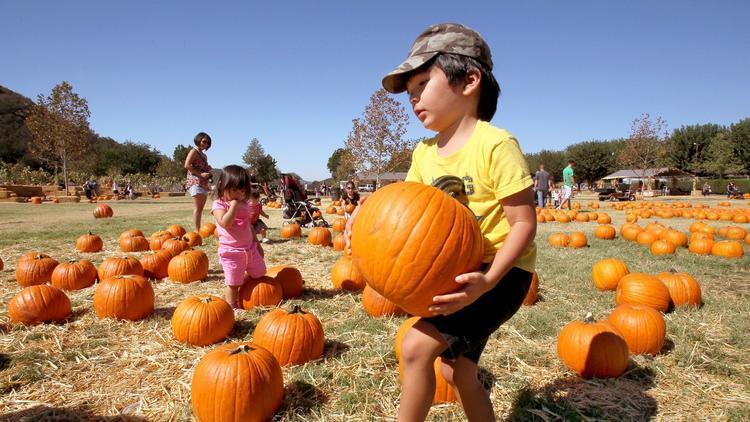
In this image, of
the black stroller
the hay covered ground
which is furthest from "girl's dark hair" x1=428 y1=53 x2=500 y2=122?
the black stroller

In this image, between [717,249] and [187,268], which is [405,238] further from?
[717,249]

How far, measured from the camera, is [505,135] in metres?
1.68

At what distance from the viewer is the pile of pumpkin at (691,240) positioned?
6.67 m

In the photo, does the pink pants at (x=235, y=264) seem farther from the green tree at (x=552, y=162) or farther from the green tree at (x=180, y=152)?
the green tree at (x=180, y=152)

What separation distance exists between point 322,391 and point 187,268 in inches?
135

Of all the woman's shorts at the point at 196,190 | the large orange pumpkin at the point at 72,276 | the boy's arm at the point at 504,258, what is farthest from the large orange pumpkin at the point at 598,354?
the woman's shorts at the point at 196,190

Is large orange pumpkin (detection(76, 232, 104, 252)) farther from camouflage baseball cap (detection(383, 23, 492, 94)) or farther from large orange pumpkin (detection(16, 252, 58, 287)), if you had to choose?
camouflage baseball cap (detection(383, 23, 492, 94))

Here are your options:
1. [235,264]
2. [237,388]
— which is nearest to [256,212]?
[235,264]

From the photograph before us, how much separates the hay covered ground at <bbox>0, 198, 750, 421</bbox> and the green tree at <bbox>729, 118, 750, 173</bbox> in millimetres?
66247

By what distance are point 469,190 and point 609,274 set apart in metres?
4.05

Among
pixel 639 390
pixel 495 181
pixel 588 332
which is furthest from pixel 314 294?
pixel 495 181

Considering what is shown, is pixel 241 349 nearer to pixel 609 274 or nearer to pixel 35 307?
pixel 35 307

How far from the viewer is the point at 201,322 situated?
3412 mm

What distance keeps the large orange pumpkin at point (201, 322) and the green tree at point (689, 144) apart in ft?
274
